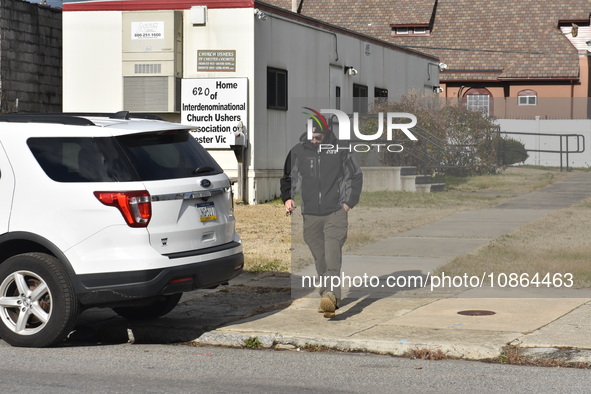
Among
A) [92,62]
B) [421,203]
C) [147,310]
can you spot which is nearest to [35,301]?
[147,310]

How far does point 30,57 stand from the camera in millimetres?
24516

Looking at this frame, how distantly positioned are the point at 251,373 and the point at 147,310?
8.44ft

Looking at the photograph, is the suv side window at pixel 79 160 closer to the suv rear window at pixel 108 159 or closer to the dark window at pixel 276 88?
the suv rear window at pixel 108 159

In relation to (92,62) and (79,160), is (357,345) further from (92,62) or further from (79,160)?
(92,62)

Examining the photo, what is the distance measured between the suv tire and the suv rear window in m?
1.70

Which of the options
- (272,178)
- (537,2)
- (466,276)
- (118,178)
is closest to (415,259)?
(466,276)

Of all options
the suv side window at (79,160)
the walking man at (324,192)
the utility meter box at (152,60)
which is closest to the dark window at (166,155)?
the suv side window at (79,160)

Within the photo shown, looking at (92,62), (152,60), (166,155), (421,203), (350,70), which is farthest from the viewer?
(350,70)

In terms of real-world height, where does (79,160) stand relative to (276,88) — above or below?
below

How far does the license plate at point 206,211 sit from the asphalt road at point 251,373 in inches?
43.5

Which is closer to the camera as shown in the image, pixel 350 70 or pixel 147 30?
pixel 147 30

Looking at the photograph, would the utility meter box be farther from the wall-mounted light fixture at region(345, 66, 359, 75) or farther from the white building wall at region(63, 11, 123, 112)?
the wall-mounted light fixture at region(345, 66, 359, 75)

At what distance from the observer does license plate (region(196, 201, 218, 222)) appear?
8974 millimetres

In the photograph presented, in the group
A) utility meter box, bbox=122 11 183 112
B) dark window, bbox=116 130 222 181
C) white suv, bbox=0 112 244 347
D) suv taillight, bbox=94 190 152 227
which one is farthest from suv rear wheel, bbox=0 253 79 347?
utility meter box, bbox=122 11 183 112
